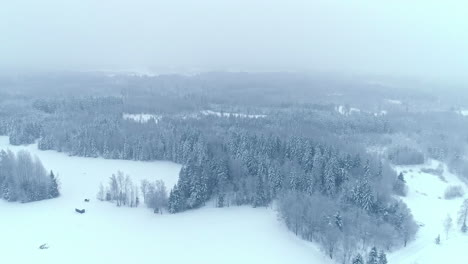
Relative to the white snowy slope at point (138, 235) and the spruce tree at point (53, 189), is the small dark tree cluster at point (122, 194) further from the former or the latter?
the spruce tree at point (53, 189)

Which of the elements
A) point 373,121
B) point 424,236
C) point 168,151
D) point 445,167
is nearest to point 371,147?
point 445,167

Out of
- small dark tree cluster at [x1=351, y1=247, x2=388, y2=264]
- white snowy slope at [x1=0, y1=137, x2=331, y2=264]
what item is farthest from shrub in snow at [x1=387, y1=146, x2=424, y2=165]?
small dark tree cluster at [x1=351, y1=247, x2=388, y2=264]

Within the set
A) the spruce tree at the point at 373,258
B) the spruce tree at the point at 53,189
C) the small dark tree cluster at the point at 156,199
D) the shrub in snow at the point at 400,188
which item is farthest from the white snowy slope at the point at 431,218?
the spruce tree at the point at 53,189

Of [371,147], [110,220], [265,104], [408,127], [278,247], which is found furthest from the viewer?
[265,104]

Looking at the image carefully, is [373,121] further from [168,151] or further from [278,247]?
[278,247]

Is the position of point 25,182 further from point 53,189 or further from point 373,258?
point 373,258

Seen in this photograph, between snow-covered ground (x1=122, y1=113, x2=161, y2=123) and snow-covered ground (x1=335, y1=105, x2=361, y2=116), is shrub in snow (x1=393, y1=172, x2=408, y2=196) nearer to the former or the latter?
snow-covered ground (x1=335, y1=105, x2=361, y2=116)

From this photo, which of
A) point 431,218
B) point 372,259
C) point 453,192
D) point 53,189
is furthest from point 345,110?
point 53,189

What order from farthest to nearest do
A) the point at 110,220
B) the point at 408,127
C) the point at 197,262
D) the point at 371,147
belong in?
1. the point at 408,127
2. the point at 371,147
3. the point at 110,220
4. the point at 197,262
